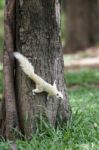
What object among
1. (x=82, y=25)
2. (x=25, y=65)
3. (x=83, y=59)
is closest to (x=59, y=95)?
(x=25, y=65)

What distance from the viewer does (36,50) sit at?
236 inches

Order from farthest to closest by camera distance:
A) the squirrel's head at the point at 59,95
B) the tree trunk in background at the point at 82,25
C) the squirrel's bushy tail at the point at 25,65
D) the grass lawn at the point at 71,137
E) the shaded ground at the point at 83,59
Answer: the tree trunk in background at the point at 82,25, the shaded ground at the point at 83,59, the squirrel's head at the point at 59,95, the squirrel's bushy tail at the point at 25,65, the grass lawn at the point at 71,137

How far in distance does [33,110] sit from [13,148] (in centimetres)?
65

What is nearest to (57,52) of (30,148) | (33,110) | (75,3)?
(33,110)

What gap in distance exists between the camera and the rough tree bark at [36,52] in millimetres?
5953

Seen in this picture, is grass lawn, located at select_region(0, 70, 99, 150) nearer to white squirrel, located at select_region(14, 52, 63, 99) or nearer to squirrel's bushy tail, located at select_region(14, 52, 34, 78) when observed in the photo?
white squirrel, located at select_region(14, 52, 63, 99)

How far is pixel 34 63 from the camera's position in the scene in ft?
19.7

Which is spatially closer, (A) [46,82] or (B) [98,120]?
(A) [46,82]

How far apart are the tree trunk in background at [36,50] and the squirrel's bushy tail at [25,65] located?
0.05 metres

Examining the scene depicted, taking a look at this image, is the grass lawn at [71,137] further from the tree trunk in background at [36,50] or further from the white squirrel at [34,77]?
the white squirrel at [34,77]

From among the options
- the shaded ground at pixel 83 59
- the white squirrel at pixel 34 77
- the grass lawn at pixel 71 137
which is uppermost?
the white squirrel at pixel 34 77

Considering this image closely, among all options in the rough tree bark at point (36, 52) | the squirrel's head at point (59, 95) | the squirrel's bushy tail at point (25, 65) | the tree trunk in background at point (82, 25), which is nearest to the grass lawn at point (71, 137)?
the rough tree bark at point (36, 52)

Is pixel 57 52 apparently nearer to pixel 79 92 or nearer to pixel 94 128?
pixel 94 128

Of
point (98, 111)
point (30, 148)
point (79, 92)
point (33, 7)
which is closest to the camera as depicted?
point (30, 148)
